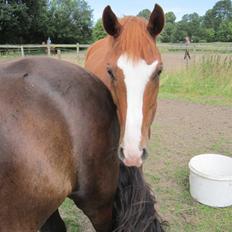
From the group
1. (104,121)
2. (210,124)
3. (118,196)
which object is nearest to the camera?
(104,121)

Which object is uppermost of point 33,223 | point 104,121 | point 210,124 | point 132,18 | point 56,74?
point 132,18

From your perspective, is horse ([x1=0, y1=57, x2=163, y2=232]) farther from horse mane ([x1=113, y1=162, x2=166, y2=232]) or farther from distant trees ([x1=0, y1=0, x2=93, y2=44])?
distant trees ([x1=0, y1=0, x2=93, y2=44])

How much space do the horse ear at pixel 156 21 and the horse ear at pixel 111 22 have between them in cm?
15

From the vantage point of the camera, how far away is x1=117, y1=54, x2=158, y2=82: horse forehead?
125cm

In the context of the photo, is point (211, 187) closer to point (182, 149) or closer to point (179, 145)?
point (182, 149)

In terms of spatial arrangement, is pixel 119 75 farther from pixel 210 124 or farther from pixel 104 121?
pixel 210 124

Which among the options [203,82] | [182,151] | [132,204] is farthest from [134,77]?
[203,82]

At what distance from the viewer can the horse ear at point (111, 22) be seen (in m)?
1.35

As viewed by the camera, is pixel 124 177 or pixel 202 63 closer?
pixel 124 177

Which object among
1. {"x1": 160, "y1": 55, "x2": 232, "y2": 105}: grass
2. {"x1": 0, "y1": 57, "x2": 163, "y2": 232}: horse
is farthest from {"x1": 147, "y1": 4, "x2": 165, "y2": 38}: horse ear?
{"x1": 160, "y1": 55, "x2": 232, "y2": 105}: grass

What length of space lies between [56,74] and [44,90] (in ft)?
0.43

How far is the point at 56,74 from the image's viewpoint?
52.2 inches

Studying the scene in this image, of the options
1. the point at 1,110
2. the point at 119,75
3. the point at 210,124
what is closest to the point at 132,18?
the point at 119,75

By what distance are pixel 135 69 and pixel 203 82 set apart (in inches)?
228
